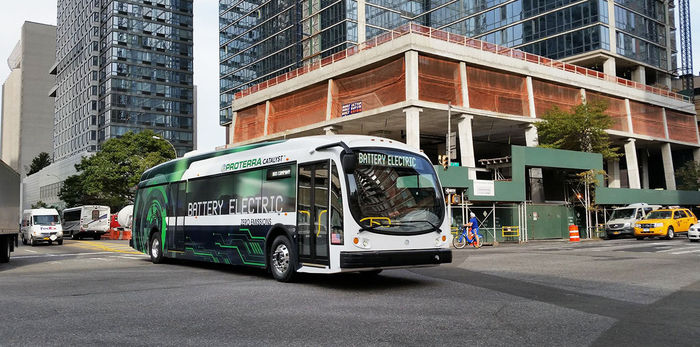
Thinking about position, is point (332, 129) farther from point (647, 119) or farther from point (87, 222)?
point (647, 119)

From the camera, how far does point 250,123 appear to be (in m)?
53.4

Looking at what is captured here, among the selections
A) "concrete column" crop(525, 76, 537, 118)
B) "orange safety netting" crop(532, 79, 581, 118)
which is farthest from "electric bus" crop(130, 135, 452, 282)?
"orange safety netting" crop(532, 79, 581, 118)

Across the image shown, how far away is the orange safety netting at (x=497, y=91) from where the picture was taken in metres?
39.0

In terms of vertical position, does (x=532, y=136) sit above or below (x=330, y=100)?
below

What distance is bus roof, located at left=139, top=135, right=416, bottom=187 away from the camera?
10.8 meters

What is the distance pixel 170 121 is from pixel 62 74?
37689mm

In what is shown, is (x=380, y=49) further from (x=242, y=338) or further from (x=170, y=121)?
(x=170, y=121)

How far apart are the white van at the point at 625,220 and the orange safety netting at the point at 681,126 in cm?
2518

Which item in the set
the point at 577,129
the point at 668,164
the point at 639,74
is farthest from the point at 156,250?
the point at 639,74

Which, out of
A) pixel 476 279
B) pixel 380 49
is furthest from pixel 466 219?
pixel 476 279

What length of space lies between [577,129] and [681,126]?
24.0m

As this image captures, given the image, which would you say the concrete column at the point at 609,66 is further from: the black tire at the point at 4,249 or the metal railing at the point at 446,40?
the black tire at the point at 4,249

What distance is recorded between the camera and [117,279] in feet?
40.9

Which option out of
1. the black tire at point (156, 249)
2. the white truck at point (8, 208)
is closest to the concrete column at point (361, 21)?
the white truck at point (8, 208)
